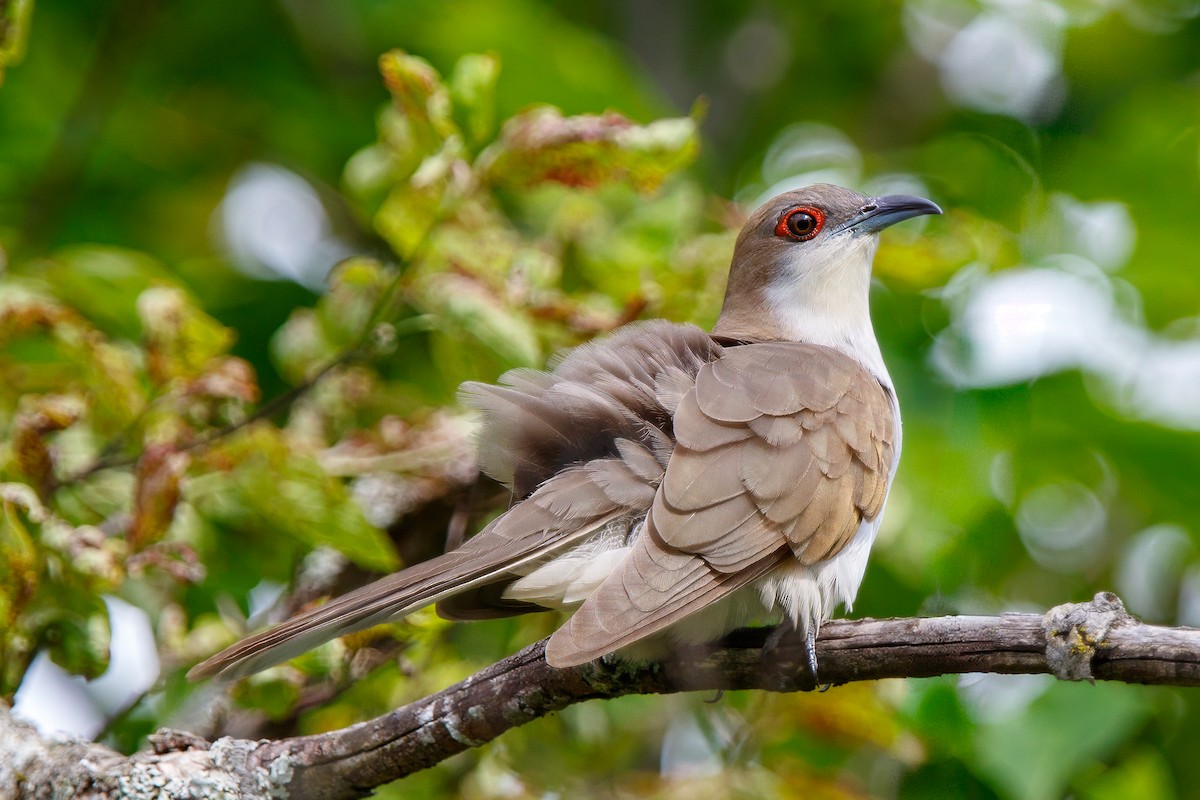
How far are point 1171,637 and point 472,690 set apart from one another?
59.4 inches

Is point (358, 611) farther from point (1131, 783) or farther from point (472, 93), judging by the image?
point (1131, 783)

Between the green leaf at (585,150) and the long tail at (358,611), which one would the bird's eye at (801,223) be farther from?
the long tail at (358,611)

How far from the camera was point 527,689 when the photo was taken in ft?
9.20

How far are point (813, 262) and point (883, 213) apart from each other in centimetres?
32

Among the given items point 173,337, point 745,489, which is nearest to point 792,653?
point 745,489

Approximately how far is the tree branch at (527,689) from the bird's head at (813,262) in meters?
1.71

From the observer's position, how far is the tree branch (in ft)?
7.89

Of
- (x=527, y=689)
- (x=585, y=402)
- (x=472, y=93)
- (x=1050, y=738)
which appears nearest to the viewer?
(x=527, y=689)

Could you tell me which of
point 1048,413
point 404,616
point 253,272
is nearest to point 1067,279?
point 1048,413

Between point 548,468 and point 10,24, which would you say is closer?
point 10,24

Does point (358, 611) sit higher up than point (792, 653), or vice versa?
point (792, 653)

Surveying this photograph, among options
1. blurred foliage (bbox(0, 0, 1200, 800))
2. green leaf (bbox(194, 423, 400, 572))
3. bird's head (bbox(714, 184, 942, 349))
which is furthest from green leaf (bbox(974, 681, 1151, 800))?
green leaf (bbox(194, 423, 400, 572))

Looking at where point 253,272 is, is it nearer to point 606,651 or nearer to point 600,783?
point 600,783

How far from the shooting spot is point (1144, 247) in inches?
210
